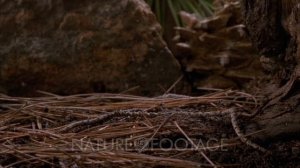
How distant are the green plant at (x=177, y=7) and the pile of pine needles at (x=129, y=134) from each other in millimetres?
1786

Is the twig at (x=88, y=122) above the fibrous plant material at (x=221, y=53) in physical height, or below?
below

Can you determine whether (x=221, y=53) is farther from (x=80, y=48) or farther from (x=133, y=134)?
(x=133, y=134)

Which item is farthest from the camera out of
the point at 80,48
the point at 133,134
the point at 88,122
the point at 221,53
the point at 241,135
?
the point at 221,53

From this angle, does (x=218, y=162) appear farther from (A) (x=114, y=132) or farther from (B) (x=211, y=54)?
(B) (x=211, y=54)

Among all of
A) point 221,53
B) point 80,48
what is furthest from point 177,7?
point 80,48

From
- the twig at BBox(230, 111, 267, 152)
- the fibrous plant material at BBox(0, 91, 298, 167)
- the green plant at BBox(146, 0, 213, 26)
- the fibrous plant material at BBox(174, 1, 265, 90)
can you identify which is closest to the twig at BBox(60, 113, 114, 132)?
the fibrous plant material at BBox(0, 91, 298, 167)

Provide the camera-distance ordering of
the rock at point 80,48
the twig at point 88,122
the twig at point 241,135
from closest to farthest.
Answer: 1. the twig at point 241,135
2. the twig at point 88,122
3. the rock at point 80,48

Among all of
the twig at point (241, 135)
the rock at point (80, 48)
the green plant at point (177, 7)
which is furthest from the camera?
the green plant at point (177, 7)

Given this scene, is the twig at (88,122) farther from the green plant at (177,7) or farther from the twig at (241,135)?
the green plant at (177,7)

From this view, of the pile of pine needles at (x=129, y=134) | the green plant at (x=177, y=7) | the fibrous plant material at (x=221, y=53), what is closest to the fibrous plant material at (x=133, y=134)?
the pile of pine needles at (x=129, y=134)

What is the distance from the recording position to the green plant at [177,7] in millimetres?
3193

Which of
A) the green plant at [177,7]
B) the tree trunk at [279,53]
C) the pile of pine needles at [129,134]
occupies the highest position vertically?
the green plant at [177,7]

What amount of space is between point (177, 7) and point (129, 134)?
2.30 m

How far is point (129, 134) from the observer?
3.67 ft
